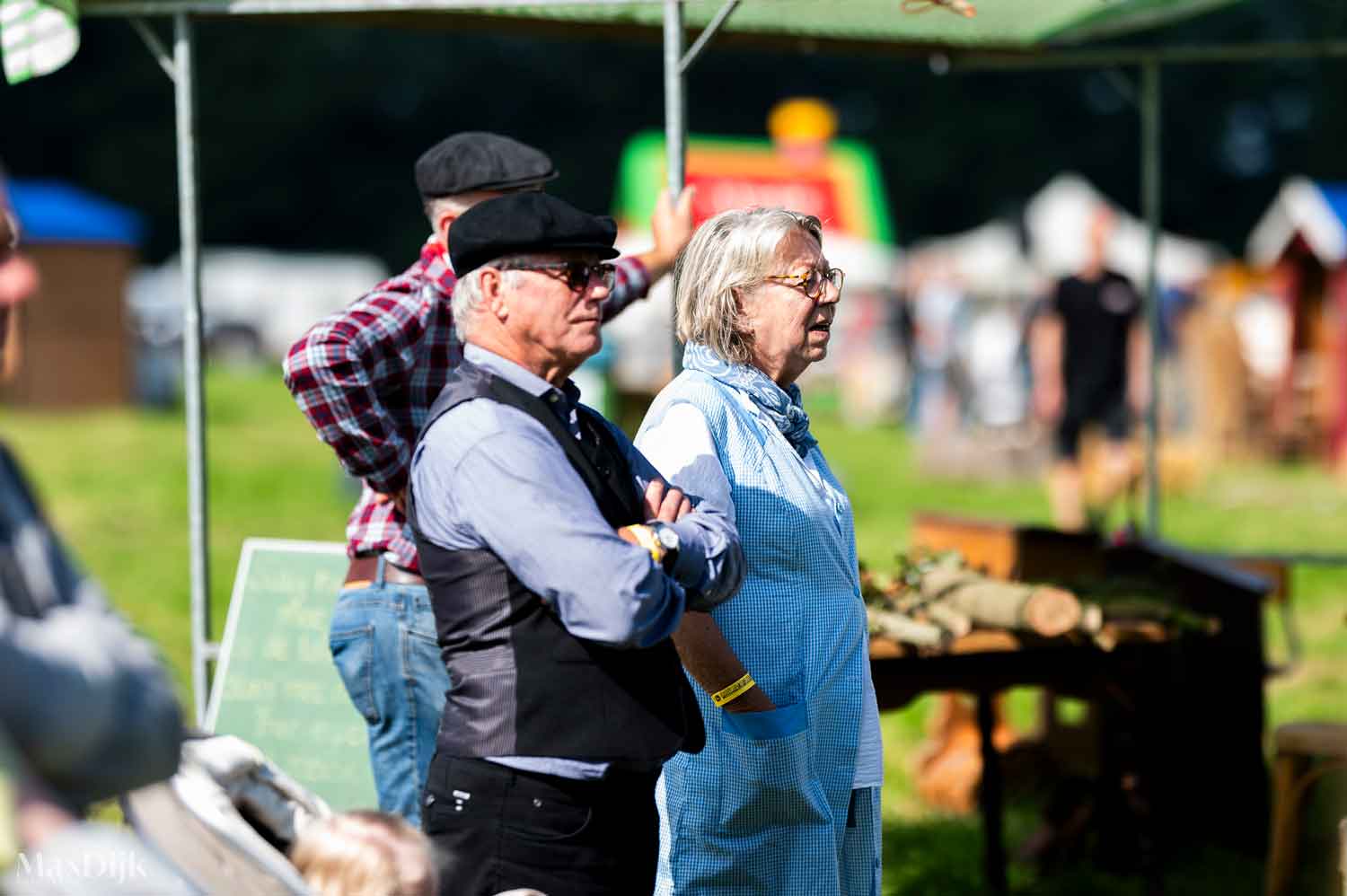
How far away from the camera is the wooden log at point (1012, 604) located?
14.7ft

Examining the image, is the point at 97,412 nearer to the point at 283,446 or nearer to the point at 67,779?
the point at 283,446

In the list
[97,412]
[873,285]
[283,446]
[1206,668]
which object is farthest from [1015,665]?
[873,285]

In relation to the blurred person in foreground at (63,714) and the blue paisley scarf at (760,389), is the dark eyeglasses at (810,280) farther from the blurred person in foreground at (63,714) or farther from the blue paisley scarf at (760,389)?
the blurred person in foreground at (63,714)

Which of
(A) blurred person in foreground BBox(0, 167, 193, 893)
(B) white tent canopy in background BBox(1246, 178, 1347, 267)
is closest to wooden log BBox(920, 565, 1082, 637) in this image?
(A) blurred person in foreground BBox(0, 167, 193, 893)

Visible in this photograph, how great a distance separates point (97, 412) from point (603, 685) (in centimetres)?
2103

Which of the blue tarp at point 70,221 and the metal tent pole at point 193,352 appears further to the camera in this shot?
the blue tarp at point 70,221

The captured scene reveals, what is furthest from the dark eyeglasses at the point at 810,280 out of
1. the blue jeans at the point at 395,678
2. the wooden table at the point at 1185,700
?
the wooden table at the point at 1185,700

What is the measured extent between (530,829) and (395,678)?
100 cm

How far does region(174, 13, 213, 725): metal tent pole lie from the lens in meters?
4.61

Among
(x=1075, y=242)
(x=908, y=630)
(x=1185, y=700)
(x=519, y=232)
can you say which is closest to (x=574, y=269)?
(x=519, y=232)

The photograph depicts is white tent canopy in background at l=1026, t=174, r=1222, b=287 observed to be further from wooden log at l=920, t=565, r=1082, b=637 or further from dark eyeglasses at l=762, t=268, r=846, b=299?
dark eyeglasses at l=762, t=268, r=846, b=299

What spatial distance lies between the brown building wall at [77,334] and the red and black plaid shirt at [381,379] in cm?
1996

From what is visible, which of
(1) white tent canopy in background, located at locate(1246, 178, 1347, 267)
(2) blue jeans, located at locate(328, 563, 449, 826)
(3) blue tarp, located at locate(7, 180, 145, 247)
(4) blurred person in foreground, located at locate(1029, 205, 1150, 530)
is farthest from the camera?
(3) blue tarp, located at locate(7, 180, 145, 247)

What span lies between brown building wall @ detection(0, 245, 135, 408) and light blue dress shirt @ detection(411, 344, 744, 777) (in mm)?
21027
